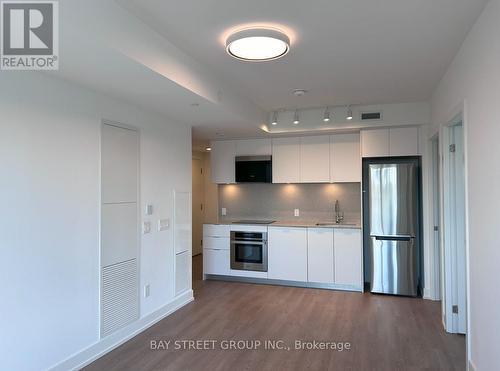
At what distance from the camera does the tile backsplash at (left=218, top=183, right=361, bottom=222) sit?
5609 millimetres

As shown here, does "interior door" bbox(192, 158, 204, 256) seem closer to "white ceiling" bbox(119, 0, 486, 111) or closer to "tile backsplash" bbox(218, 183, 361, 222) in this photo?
"tile backsplash" bbox(218, 183, 361, 222)

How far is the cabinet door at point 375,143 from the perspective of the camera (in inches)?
192

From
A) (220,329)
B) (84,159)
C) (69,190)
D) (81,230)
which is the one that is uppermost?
(84,159)

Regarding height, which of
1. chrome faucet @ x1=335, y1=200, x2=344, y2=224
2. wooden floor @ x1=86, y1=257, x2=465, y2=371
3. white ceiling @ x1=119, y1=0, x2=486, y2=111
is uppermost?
white ceiling @ x1=119, y1=0, x2=486, y2=111

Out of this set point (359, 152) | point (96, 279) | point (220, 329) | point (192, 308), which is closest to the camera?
point (96, 279)

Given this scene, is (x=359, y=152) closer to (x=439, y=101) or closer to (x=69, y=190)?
(x=439, y=101)

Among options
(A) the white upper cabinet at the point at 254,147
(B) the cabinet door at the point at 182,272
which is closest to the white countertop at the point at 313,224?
(A) the white upper cabinet at the point at 254,147

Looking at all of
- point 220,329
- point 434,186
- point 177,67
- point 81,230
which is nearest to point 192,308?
point 220,329

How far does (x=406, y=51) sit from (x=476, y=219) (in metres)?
1.50

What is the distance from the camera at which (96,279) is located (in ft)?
9.90

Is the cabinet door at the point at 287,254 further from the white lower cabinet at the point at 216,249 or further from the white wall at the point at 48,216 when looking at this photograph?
the white wall at the point at 48,216

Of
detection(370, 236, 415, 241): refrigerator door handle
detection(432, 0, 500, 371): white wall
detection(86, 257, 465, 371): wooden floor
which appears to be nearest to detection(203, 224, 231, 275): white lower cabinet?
detection(86, 257, 465, 371): wooden floor

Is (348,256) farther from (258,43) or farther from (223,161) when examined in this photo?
(258,43)

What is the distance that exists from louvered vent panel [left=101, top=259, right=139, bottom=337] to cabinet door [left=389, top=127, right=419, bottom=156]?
3763 millimetres
